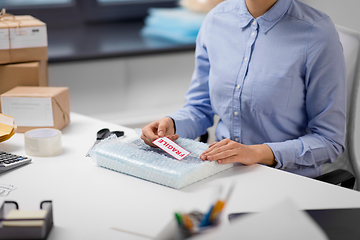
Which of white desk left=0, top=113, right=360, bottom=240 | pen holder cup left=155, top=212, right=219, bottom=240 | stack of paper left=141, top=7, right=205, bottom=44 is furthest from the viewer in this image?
stack of paper left=141, top=7, right=205, bottom=44

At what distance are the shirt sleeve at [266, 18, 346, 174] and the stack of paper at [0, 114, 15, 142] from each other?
75cm

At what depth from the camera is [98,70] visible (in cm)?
220

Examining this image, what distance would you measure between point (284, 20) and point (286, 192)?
1.79ft

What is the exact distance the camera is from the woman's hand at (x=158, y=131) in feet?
3.73

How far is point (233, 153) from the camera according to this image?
107 cm

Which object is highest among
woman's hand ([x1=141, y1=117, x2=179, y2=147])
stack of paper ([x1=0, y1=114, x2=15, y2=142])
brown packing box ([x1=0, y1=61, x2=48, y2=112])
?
brown packing box ([x1=0, y1=61, x2=48, y2=112])

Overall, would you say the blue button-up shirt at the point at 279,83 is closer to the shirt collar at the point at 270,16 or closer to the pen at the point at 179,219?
the shirt collar at the point at 270,16

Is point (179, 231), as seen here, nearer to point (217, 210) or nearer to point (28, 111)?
point (217, 210)

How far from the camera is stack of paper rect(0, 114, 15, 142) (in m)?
1.20

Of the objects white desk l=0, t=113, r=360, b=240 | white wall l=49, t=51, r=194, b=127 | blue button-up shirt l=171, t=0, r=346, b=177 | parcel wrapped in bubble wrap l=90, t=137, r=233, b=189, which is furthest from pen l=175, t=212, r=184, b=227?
white wall l=49, t=51, r=194, b=127

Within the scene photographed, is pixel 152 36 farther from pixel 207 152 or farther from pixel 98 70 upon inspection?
pixel 207 152

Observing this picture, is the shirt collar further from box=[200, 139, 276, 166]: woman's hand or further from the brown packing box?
the brown packing box

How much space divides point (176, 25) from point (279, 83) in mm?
1377

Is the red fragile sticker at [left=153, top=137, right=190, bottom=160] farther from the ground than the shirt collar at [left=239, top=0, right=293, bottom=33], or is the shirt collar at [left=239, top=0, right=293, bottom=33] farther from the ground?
the shirt collar at [left=239, top=0, right=293, bottom=33]
